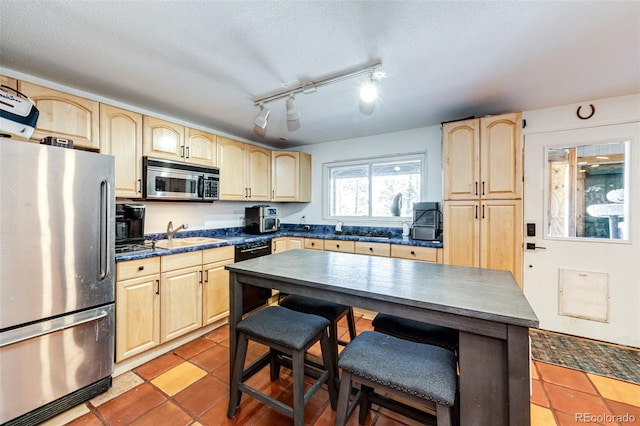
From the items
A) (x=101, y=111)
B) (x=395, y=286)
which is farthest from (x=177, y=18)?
(x=395, y=286)

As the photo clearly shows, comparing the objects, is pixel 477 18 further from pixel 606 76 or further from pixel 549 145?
pixel 549 145

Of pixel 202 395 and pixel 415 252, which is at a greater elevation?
pixel 415 252

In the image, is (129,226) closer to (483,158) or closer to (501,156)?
(483,158)

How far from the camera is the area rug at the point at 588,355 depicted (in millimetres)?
2064

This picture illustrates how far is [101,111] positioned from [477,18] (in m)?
2.82

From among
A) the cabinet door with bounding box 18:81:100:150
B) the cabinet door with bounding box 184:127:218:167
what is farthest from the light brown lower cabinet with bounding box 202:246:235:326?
the cabinet door with bounding box 18:81:100:150

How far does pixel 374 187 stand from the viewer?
386cm

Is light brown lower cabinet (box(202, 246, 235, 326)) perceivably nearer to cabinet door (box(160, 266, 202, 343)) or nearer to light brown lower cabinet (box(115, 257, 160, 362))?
cabinet door (box(160, 266, 202, 343))

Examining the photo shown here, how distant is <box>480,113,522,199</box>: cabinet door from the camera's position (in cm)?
253

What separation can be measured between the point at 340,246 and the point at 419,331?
1.89m

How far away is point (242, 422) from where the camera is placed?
5.24ft

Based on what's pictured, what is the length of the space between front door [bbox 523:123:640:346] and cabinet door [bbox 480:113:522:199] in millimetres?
431

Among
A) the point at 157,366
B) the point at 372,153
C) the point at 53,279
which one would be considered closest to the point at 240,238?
the point at 157,366

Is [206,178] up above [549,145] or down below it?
below
